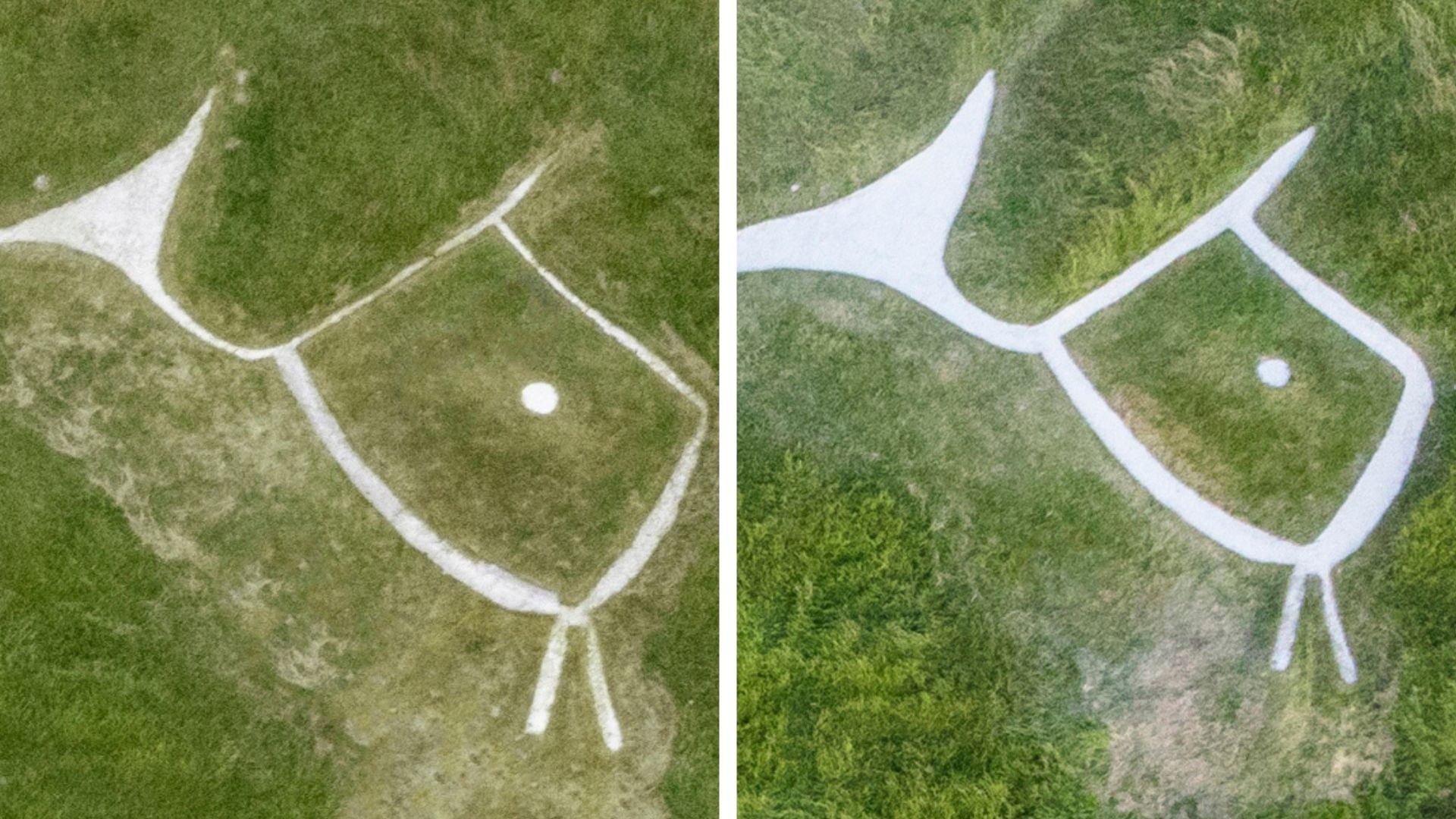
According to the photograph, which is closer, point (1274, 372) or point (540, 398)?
point (540, 398)

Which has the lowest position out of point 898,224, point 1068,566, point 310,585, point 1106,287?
point 310,585

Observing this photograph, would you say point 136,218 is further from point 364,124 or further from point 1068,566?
point 1068,566

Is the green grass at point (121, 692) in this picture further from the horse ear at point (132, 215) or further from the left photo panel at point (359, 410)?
the horse ear at point (132, 215)

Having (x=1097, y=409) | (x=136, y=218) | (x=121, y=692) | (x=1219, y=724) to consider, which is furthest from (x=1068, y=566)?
(x=136, y=218)

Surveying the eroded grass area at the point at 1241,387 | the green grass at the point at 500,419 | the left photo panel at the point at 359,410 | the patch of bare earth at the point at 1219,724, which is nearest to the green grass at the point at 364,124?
the left photo panel at the point at 359,410

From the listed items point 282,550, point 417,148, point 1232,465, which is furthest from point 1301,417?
point 282,550
